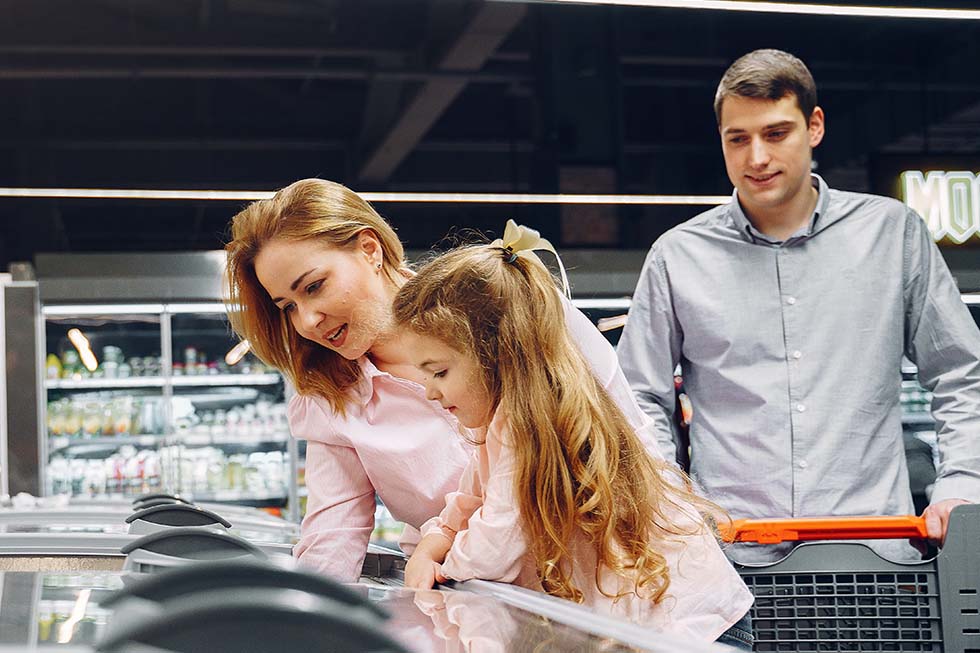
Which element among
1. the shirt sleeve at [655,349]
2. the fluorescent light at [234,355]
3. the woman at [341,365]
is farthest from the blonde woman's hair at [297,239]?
the fluorescent light at [234,355]

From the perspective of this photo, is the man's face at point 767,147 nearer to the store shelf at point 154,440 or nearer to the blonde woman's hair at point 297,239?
the blonde woman's hair at point 297,239

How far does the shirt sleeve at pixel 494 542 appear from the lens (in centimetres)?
147

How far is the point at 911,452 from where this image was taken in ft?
8.48

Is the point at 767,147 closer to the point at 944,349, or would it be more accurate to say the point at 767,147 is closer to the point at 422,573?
the point at 944,349

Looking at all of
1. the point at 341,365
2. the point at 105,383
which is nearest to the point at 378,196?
the point at 105,383

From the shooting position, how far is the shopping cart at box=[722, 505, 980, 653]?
1.76 metres

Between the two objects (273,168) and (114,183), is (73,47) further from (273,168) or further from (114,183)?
(273,168)

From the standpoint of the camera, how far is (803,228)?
2230 mm

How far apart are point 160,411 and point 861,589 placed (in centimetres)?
598

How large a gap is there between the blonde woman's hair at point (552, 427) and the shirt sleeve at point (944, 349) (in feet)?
2.21

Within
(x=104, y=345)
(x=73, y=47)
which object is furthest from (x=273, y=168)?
(x=104, y=345)

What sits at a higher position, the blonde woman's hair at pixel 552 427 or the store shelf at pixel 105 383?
the store shelf at pixel 105 383

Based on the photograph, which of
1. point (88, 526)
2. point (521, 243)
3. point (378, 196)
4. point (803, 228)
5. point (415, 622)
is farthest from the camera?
point (378, 196)

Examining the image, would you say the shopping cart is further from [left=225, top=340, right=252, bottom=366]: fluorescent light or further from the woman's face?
[left=225, top=340, right=252, bottom=366]: fluorescent light
